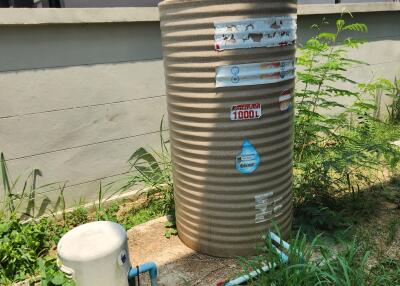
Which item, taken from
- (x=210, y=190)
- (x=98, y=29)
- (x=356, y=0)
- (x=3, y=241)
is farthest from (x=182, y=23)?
(x=356, y=0)

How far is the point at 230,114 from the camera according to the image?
216 centimetres

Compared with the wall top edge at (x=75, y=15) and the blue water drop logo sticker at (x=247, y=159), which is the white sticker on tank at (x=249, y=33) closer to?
the blue water drop logo sticker at (x=247, y=159)

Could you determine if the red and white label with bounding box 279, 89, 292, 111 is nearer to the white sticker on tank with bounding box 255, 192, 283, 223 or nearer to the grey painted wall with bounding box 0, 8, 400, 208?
the white sticker on tank with bounding box 255, 192, 283, 223

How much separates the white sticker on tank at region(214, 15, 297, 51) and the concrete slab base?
1432 millimetres

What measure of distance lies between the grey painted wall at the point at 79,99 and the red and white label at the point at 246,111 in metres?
1.64

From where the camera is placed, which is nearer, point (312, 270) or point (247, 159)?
point (312, 270)

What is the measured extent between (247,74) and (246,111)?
8.6 inches

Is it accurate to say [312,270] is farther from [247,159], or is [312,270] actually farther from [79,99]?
[79,99]

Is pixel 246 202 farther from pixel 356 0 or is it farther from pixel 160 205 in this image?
pixel 356 0

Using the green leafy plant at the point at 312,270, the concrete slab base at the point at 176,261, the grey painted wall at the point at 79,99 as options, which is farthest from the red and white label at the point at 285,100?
the grey painted wall at the point at 79,99

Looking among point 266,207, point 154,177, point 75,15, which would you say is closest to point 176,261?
point 266,207

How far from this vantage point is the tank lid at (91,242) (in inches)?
74.6

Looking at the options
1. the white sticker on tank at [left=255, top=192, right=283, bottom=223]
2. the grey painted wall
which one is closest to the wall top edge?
the grey painted wall

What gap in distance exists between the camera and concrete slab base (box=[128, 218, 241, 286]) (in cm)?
238
